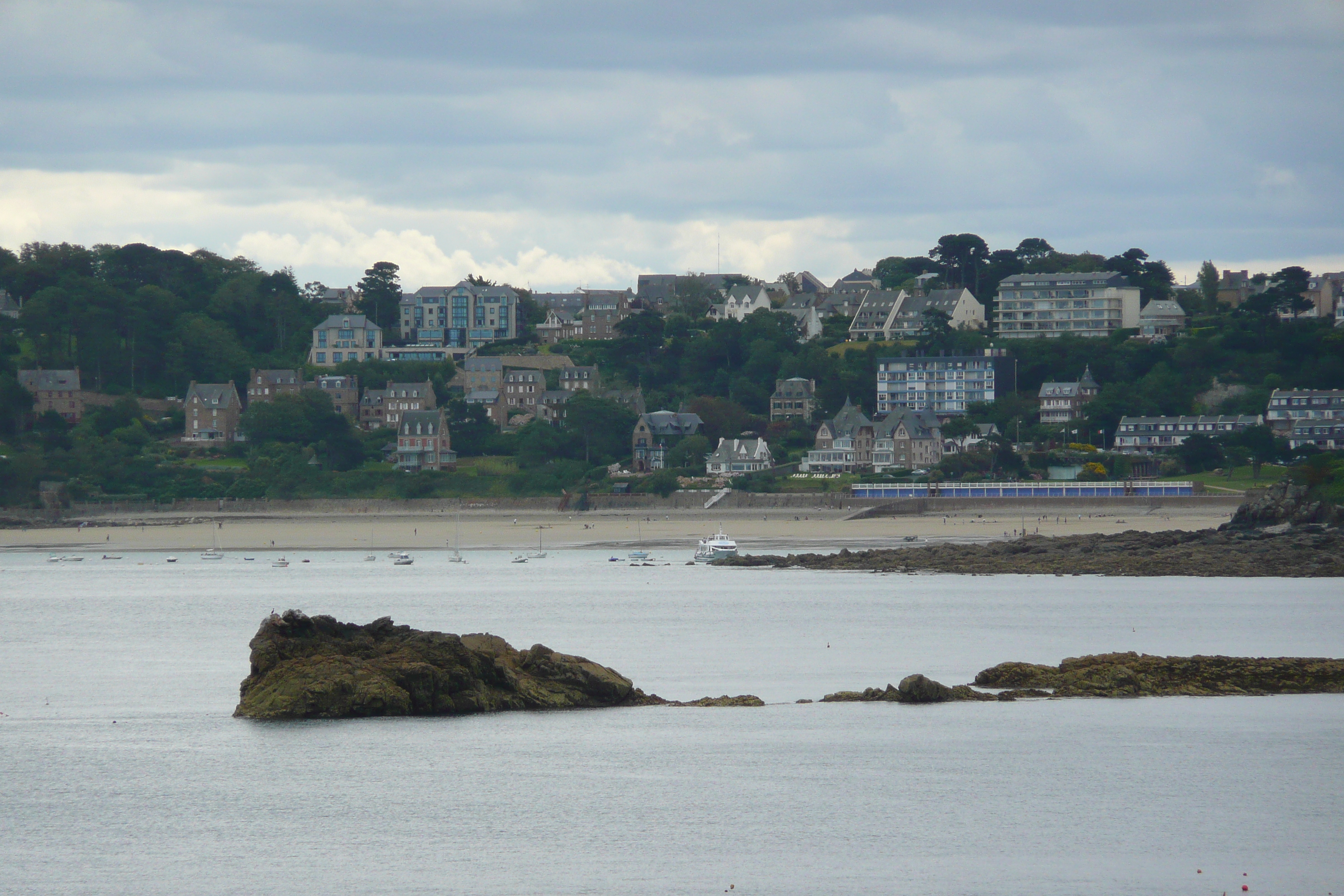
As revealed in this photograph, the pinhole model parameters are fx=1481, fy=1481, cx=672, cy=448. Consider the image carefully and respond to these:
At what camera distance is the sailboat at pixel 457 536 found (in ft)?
211

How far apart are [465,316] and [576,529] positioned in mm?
59251

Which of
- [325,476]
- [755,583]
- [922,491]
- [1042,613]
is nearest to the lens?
[1042,613]

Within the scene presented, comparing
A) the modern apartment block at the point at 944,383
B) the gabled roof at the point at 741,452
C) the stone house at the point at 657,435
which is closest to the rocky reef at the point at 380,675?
the gabled roof at the point at 741,452

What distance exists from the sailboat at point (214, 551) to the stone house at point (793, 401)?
142 ft

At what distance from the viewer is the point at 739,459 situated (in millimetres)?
93438

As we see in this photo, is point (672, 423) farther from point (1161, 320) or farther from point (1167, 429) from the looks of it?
point (1161, 320)

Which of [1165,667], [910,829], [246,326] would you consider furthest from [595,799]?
[246,326]

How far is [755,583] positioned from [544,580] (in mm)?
8839

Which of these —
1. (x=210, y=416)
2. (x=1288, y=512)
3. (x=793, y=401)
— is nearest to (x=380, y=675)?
(x=1288, y=512)

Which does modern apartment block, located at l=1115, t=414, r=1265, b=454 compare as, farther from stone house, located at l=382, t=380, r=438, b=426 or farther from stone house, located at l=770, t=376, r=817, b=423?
stone house, located at l=382, t=380, r=438, b=426

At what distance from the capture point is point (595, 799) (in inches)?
706

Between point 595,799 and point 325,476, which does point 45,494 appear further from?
point 595,799

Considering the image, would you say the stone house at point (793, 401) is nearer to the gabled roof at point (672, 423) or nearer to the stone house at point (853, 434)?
the gabled roof at point (672, 423)

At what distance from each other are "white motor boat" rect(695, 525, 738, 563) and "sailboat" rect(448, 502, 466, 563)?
10.6 m
